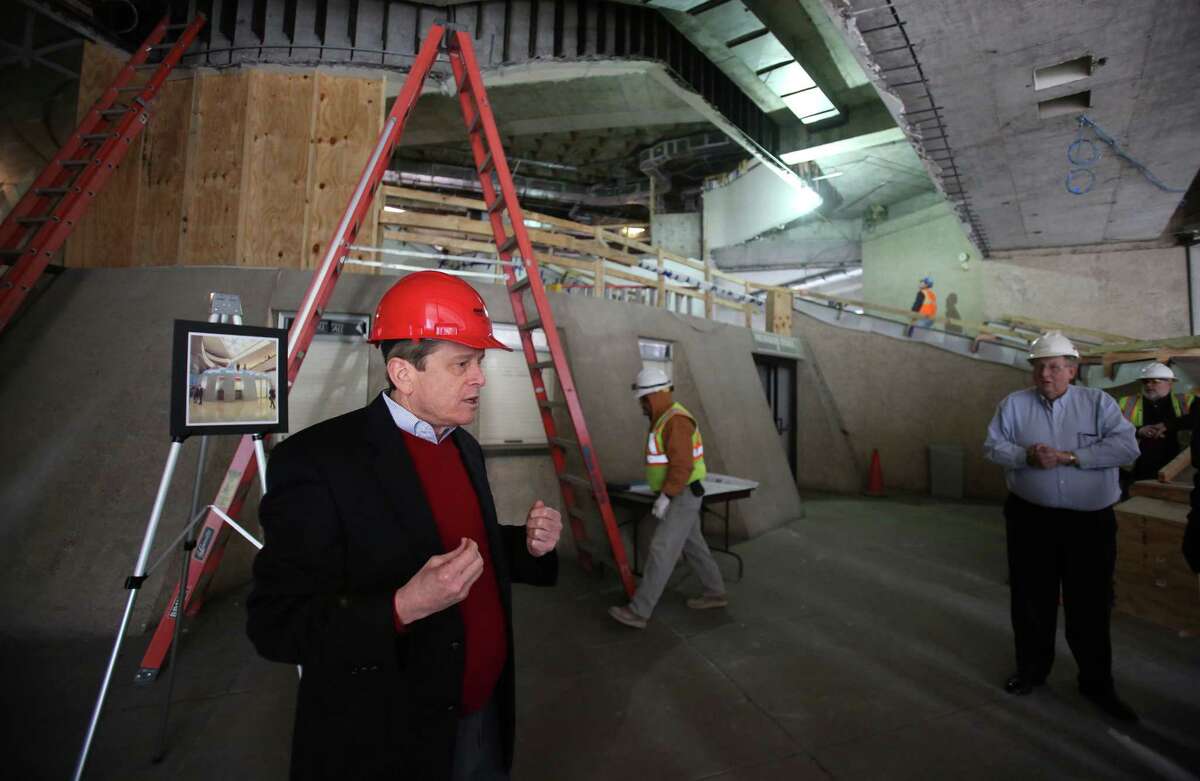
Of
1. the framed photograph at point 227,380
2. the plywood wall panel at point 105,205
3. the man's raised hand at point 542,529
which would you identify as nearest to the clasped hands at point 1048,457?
the man's raised hand at point 542,529

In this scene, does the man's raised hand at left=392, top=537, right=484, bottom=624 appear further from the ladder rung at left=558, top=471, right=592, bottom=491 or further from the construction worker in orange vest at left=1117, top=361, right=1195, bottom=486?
the construction worker in orange vest at left=1117, top=361, right=1195, bottom=486

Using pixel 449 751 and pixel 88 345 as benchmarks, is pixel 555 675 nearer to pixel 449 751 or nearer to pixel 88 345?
pixel 449 751

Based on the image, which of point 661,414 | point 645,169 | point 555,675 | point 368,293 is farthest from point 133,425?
point 645,169

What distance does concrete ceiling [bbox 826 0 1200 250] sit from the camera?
3.43m

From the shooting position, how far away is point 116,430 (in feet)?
14.6

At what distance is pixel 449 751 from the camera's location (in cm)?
139

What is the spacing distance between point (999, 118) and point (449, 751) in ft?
18.9

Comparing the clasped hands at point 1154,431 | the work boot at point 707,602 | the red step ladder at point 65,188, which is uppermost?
the red step ladder at point 65,188

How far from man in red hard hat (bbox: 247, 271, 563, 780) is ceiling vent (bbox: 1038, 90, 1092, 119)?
519 cm

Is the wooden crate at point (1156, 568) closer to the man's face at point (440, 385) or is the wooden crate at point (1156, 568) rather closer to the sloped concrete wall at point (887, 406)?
the man's face at point (440, 385)

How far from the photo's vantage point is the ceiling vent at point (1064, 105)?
426 cm

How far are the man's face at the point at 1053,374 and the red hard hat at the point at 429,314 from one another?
11.2 feet

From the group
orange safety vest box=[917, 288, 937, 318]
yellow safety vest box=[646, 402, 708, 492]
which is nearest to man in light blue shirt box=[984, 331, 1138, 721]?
yellow safety vest box=[646, 402, 708, 492]

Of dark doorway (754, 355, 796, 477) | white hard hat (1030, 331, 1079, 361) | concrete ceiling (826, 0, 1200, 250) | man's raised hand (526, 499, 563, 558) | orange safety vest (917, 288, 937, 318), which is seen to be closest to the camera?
man's raised hand (526, 499, 563, 558)
